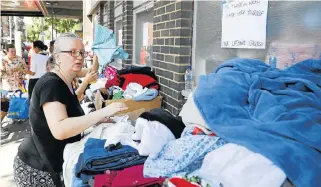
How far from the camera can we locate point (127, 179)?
1536 mm

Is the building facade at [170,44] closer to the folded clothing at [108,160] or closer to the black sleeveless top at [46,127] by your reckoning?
the black sleeveless top at [46,127]

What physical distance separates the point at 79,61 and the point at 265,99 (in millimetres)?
1417

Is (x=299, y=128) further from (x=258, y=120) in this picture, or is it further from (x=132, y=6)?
(x=132, y=6)

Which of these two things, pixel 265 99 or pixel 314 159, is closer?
pixel 314 159

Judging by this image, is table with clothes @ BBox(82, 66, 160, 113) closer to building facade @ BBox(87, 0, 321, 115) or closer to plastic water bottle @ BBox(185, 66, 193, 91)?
building facade @ BBox(87, 0, 321, 115)

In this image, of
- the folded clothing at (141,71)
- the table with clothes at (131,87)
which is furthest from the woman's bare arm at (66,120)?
the folded clothing at (141,71)

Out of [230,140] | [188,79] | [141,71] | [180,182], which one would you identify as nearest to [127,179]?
[180,182]

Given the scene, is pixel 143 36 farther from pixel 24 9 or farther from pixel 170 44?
pixel 24 9

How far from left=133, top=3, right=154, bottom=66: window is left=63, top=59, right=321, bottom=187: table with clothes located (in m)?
3.33

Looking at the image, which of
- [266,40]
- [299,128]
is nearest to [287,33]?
[266,40]

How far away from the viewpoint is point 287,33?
2.07 metres

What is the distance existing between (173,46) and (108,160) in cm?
207

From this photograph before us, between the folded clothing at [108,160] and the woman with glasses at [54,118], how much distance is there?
420 mm

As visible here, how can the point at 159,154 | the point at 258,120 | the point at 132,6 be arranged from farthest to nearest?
the point at 132,6 < the point at 159,154 < the point at 258,120
